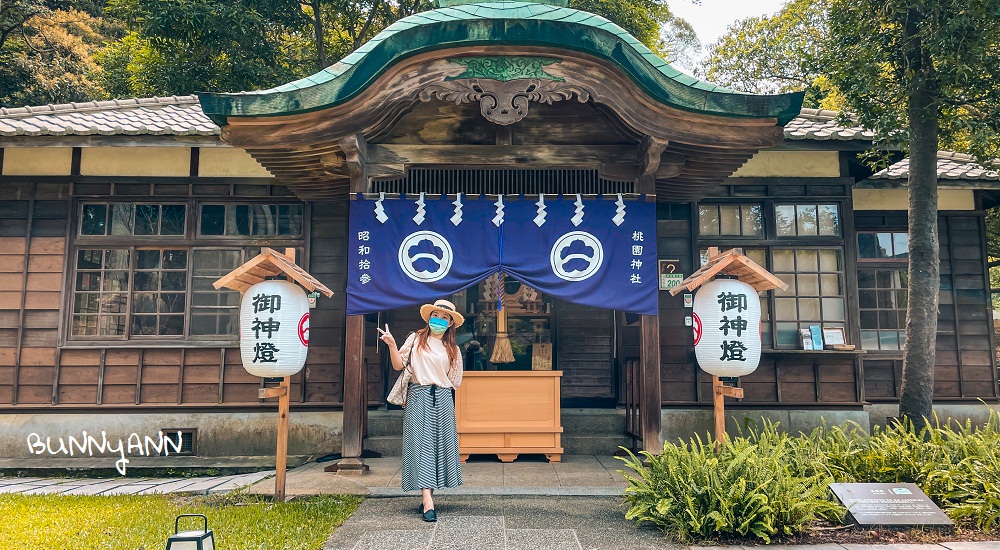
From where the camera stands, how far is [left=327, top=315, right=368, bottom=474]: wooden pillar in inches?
288

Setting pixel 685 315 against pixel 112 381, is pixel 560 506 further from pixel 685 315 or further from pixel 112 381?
pixel 112 381

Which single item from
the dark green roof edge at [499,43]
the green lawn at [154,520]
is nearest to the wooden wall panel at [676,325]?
the dark green roof edge at [499,43]

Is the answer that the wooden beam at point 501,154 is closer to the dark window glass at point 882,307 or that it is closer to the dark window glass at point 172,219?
the dark window glass at point 172,219

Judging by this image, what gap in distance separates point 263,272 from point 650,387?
4669 mm

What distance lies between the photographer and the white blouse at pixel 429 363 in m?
5.89

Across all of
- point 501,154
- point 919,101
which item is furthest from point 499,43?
point 919,101

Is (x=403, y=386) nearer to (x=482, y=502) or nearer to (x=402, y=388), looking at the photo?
(x=402, y=388)

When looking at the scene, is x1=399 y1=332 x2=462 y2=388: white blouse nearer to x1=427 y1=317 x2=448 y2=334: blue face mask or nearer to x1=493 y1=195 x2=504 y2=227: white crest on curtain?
x1=427 y1=317 x2=448 y2=334: blue face mask

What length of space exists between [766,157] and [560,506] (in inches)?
251

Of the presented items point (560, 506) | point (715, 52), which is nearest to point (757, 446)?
point (560, 506)

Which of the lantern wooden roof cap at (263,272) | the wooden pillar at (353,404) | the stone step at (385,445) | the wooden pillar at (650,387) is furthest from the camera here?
the stone step at (385,445)

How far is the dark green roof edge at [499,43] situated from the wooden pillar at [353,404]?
265 cm

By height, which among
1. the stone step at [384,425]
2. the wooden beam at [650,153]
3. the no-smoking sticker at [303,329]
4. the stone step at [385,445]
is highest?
the wooden beam at [650,153]

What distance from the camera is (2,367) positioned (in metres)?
8.98
